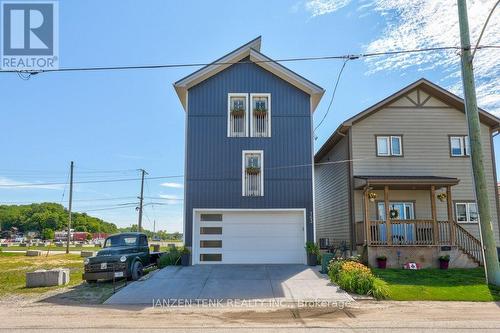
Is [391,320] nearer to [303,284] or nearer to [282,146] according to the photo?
[303,284]

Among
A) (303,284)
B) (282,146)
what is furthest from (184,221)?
(303,284)

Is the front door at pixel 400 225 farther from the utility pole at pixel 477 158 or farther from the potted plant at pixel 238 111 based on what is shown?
the potted plant at pixel 238 111

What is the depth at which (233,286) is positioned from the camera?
12805mm

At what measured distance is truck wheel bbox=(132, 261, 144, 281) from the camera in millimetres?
14542

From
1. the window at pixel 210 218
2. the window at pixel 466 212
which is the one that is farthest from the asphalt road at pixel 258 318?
the window at pixel 466 212

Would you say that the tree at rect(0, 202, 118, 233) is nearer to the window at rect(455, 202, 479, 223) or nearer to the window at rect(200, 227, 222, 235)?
the window at rect(200, 227, 222, 235)

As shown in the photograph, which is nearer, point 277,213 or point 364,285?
point 364,285

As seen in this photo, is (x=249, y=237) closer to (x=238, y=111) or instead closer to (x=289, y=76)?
(x=238, y=111)

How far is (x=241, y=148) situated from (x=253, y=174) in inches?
52.0

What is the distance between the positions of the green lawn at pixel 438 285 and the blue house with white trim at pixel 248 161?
4497mm

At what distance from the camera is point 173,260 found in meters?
17.2

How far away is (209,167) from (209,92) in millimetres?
3607

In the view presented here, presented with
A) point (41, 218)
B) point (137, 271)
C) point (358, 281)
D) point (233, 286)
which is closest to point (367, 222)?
point (358, 281)

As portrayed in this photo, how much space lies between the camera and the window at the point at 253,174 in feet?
59.7
